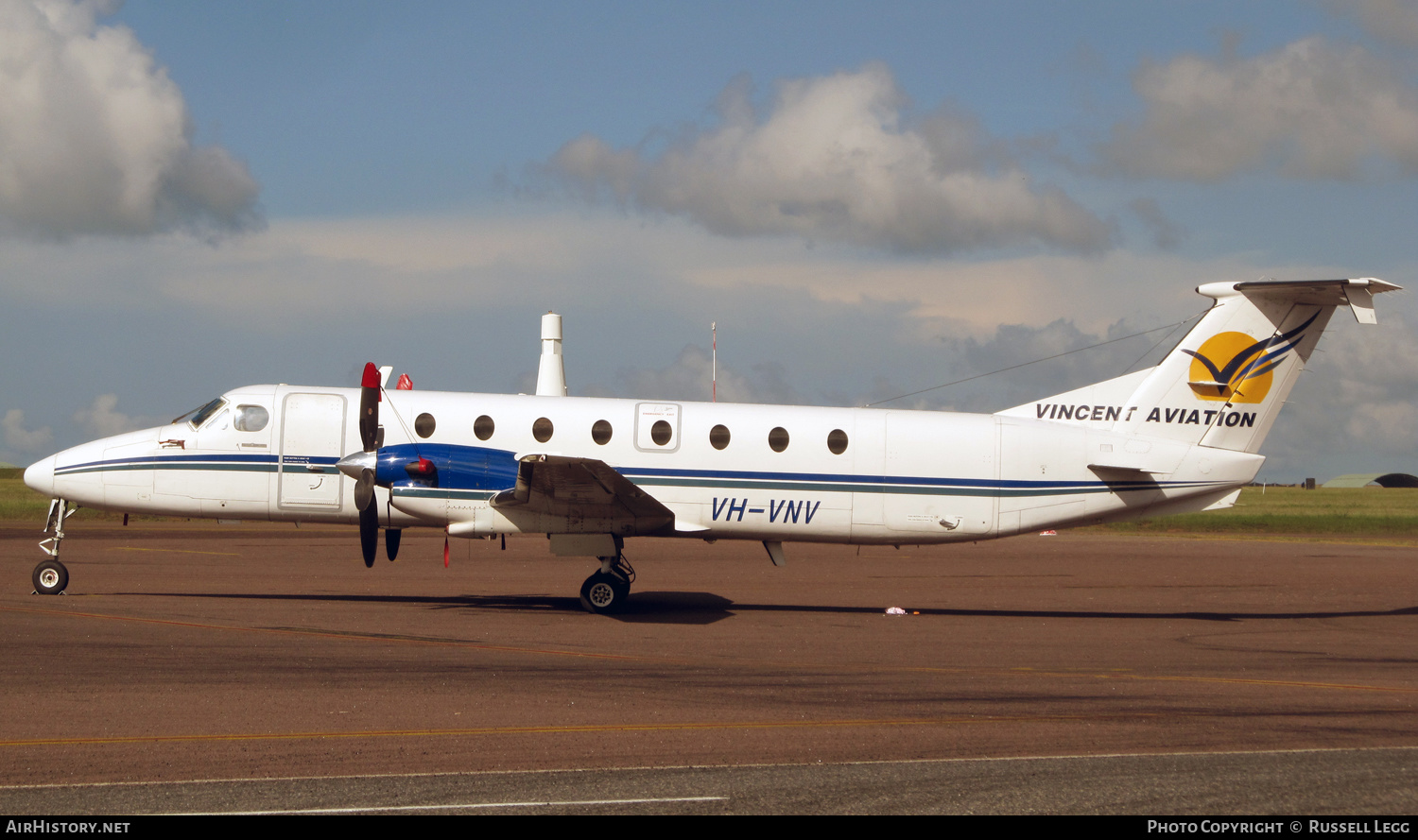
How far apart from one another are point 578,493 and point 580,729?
6612mm

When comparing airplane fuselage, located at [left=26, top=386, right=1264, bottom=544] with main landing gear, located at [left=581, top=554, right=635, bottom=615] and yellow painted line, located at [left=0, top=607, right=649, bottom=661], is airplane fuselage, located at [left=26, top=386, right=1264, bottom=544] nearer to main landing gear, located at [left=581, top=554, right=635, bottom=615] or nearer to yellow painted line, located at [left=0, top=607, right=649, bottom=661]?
main landing gear, located at [left=581, top=554, right=635, bottom=615]

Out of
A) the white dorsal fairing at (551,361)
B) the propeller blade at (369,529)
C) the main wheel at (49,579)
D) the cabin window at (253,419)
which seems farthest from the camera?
the white dorsal fairing at (551,361)

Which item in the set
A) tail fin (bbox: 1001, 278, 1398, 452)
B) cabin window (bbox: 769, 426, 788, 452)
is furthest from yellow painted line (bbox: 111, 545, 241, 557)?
tail fin (bbox: 1001, 278, 1398, 452)

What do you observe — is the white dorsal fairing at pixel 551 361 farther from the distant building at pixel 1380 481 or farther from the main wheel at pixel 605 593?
the distant building at pixel 1380 481

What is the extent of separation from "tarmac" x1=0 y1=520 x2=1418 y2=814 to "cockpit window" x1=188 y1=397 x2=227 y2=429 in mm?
2687

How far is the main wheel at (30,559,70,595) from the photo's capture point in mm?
15117

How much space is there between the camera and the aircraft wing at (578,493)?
13.8 m

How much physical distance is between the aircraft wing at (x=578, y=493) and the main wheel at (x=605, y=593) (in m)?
0.97

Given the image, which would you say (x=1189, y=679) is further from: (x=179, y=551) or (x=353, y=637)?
(x=179, y=551)

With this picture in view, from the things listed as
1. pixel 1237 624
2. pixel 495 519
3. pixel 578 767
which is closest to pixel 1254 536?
pixel 1237 624

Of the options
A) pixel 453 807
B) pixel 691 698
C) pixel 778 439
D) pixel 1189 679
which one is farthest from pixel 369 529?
pixel 1189 679

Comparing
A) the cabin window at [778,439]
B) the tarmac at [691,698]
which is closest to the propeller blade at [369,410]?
the tarmac at [691,698]

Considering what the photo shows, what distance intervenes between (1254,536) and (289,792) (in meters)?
40.7

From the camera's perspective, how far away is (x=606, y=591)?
15.4m
